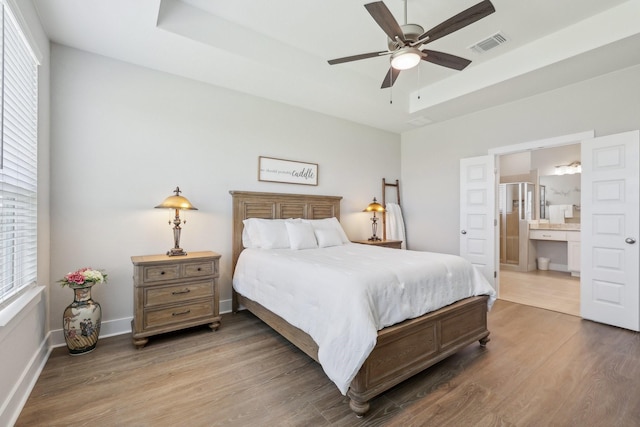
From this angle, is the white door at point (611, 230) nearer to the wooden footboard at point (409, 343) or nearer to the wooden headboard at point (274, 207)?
the wooden footboard at point (409, 343)

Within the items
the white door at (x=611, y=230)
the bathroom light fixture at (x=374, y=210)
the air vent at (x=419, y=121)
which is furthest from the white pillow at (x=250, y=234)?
the white door at (x=611, y=230)

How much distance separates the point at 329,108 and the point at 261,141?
1179mm

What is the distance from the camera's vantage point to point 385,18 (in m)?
1.98

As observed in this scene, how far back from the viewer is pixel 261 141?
12.9 ft

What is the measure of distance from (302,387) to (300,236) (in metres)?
1.75

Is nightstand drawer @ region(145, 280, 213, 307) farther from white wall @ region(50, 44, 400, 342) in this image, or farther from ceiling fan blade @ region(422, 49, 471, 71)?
ceiling fan blade @ region(422, 49, 471, 71)

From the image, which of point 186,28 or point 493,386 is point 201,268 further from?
point 493,386

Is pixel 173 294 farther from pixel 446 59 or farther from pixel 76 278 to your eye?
pixel 446 59

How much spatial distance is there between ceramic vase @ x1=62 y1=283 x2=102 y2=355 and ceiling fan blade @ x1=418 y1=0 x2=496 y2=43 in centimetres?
349

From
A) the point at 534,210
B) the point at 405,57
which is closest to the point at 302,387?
the point at 405,57

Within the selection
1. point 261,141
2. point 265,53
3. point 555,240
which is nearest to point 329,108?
point 261,141

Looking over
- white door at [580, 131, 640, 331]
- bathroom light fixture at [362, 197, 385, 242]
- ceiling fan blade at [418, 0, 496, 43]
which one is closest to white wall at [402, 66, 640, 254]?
white door at [580, 131, 640, 331]

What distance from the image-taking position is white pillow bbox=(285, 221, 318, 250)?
3479 millimetres

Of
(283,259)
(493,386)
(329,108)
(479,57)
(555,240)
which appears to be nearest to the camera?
(493,386)
